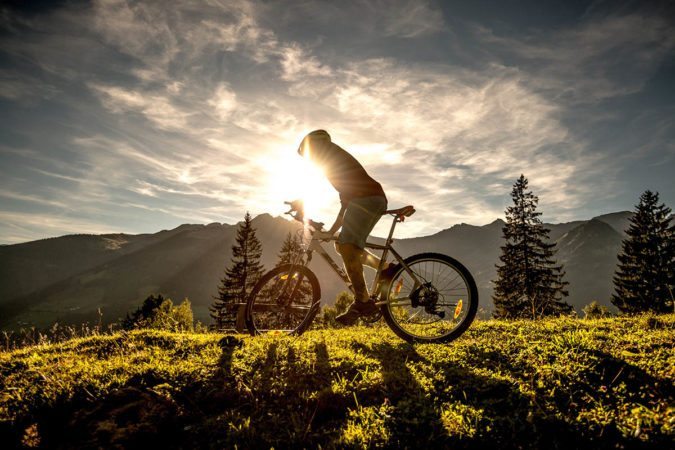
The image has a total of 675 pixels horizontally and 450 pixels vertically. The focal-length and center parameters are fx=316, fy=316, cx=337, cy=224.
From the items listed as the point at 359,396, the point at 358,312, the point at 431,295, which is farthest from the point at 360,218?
the point at 359,396

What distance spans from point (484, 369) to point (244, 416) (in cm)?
266

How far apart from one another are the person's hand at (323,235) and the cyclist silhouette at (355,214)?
423mm

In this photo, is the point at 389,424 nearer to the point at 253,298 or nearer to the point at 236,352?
the point at 236,352

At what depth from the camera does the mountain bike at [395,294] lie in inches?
204

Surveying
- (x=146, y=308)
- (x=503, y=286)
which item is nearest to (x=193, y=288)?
(x=146, y=308)

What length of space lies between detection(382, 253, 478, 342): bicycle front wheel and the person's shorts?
0.87m

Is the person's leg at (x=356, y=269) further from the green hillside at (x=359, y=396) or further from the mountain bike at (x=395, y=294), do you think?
the green hillside at (x=359, y=396)

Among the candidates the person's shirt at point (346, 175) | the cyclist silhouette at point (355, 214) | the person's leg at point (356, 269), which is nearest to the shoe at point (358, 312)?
the cyclist silhouette at point (355, 214)

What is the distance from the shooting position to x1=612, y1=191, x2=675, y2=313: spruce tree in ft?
113

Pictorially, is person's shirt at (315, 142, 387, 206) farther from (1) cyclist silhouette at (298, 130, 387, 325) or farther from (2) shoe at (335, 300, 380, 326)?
(2) shoe at (335, 300, 380, 326)

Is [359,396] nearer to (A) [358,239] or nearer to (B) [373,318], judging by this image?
(B) [373,318]

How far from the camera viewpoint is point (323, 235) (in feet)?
20.6

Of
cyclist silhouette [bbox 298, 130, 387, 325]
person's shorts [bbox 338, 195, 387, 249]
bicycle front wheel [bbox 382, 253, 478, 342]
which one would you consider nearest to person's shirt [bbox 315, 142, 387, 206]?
cyclist silhouette [bbox 298, 130, 387, 325]

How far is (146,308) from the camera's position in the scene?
45719 millimetres
